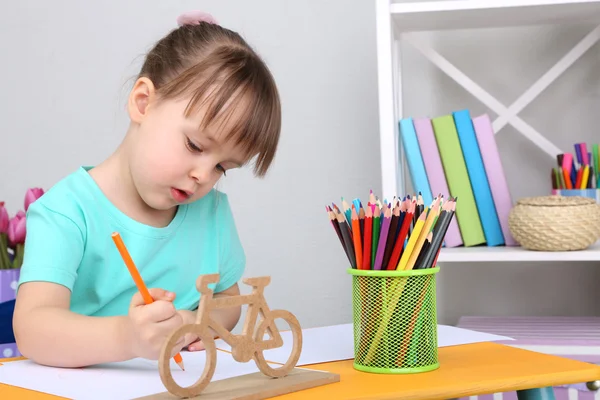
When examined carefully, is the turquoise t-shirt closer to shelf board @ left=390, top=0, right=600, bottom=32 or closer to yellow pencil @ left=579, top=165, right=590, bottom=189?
shelf board @ left=390, top=0, right=600, bottom=32

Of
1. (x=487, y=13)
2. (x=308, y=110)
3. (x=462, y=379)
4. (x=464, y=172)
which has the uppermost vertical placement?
(x=487, y=13)

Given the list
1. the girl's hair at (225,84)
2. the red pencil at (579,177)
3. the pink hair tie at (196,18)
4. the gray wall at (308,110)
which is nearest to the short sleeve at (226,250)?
the girl's hair at (225,84)

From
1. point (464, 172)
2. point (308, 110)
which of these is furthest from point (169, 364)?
point (308, 110)

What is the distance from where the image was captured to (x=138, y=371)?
0.68 meters

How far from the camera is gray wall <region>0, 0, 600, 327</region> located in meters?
1.58

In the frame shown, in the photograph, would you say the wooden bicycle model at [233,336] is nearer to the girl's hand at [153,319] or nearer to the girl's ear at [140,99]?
the girl's hand at [153,319]

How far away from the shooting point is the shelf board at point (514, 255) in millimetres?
1269

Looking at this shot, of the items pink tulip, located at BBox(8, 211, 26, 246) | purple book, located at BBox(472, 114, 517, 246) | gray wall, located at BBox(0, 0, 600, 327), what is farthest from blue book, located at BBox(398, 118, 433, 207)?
pink tulip, located at BBox(8, 211, 26, 246)

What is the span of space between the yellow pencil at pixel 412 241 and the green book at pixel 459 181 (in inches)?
28.9

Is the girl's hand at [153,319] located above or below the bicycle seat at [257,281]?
below

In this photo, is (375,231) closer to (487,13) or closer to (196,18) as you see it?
(196,18)

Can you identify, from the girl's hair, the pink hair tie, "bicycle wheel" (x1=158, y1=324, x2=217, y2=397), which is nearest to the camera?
"bicycle wheel" (x1=158, y1=324, x2=217, y2=397)

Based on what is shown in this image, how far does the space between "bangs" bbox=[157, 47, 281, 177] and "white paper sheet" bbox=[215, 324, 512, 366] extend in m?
0.23

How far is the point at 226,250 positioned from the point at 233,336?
0.49 meters
